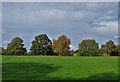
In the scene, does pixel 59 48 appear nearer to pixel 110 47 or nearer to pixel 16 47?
pixel 16 47

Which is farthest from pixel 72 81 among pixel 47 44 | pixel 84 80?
pixel 47 44

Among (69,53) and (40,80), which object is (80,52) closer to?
(69,53)

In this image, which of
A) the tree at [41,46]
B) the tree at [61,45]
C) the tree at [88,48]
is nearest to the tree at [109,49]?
the tree at [88,48]

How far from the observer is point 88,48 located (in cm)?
9794

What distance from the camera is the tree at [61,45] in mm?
98062

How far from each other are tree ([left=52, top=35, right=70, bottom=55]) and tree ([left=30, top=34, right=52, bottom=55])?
81.4 inches

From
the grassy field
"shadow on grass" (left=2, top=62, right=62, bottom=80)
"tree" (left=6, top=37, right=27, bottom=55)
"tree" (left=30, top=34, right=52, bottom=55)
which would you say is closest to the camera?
"shadow on grass" (left=2, top=62, right=62, bottom=80)

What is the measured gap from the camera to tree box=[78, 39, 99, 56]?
306ft

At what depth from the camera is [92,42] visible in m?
95.0

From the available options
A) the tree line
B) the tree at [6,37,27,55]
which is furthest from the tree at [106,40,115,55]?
the tree at [6,37,27,55]

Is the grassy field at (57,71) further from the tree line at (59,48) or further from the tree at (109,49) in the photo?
the tree at (109,49)

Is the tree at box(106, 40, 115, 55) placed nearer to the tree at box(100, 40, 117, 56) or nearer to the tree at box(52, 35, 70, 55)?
the tree at box(100, 40, 117, 56)

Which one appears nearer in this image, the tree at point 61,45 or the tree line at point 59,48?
the tree line at point 59,48

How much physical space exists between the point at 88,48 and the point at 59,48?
952 centimetres
